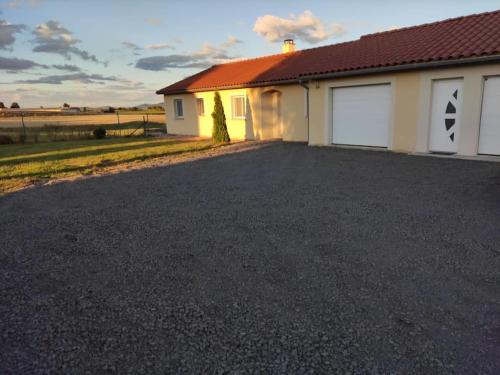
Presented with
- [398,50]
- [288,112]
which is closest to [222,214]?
[398,50]

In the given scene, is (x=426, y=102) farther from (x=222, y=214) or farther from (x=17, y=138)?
(x=17, y=138)

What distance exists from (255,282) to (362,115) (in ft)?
34.2

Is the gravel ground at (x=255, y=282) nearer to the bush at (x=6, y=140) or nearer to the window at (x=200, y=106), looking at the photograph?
the window at (x=200, y=106)

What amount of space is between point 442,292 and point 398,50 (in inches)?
436

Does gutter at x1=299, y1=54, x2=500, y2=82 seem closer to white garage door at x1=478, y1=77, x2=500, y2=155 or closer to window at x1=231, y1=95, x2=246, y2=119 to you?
white garage door at x1=478, y1=77, x2=500, y2=155

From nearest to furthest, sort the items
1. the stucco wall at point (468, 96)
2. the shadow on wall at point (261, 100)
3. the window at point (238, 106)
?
→ the stucco wall at point (468, 96), the shadow on wall at point (261, 100), the window at point (238, 106)

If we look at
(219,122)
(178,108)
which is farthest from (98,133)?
(219,122)

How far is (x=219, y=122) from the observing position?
1744 cm

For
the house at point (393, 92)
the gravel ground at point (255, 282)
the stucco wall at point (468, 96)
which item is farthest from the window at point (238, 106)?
the gravel ground at point (255, 282)

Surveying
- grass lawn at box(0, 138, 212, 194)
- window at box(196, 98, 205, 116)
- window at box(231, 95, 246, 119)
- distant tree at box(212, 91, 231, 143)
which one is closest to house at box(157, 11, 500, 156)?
window at box(231, 95, 246, 119)

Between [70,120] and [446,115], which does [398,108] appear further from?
[70,120]

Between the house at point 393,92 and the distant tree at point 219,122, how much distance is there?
5.71 feet

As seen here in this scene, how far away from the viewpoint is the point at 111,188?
27.7 feet

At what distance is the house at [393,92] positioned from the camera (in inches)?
401
